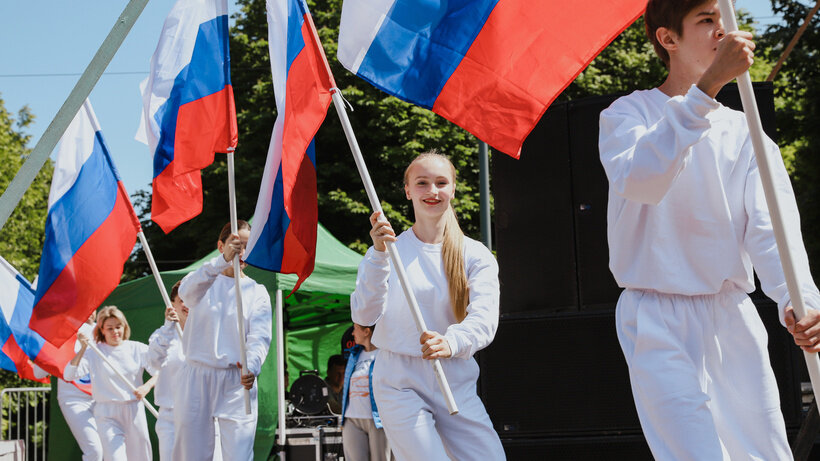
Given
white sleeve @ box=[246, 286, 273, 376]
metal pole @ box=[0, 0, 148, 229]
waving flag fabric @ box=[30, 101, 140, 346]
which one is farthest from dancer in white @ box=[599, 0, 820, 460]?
waving flag fabric @ box=[30, 101, 140, 346]

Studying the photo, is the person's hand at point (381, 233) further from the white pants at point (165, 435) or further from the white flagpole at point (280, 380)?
the white flagpole at point (280, 380)

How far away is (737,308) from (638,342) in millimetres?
331

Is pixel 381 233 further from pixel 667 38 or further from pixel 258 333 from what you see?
pixel 258 333

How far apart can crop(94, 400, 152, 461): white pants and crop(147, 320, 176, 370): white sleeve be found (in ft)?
5.03

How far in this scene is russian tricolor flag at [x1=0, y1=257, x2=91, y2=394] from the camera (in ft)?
33.8

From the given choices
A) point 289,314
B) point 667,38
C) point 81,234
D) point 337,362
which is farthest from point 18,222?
point 667,38

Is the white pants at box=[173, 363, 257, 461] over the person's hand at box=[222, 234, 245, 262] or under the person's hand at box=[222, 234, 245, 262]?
under

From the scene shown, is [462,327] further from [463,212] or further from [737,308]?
[463,212]

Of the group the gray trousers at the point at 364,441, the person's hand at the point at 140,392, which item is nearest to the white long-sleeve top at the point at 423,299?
the gray trousers at the point at 364,441

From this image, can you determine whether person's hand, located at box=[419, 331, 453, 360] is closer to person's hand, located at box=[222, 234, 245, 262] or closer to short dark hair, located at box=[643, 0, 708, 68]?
short dark hair, located at box=[643, 0, 708, 68]

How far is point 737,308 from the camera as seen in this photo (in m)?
3.13

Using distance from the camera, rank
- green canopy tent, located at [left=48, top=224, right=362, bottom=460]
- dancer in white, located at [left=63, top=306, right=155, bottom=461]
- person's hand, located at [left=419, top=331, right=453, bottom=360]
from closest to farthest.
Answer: person's hand, located at [left=419, top=331, right=453, bottom=360] < dancer in white, located at [left=63, top=306, right=155, bottom=461] < green canopy tent, located at [left=48, top=224, right=362, bottom=460]

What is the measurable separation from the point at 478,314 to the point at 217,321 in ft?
12.1

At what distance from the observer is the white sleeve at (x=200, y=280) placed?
7727 mm
